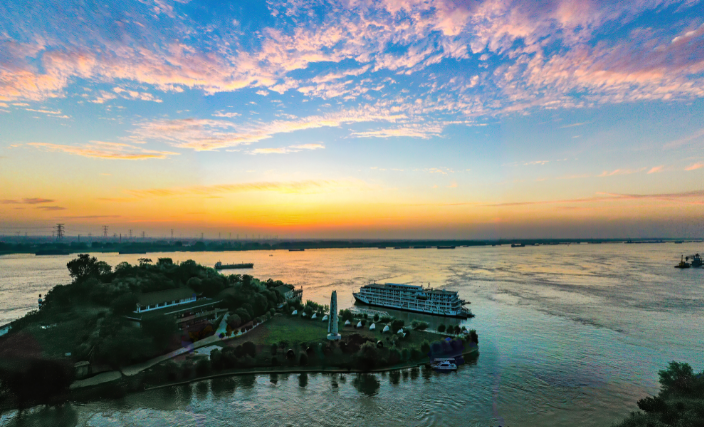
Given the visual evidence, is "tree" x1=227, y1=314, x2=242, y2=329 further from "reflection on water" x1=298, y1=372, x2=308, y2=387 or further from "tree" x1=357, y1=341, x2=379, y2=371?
"tree" x1=357, y1=341, x2=379, y2=371

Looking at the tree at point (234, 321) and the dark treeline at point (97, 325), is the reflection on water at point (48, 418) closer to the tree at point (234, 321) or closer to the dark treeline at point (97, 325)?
the dark treeline at point (97, 325)

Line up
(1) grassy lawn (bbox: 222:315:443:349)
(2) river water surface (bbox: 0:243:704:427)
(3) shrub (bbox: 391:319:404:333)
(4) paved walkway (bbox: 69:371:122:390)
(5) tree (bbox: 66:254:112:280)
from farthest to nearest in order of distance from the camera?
(5) tree (bbox: 66:254:112:280) < (3) shrub (bbox: 391:319:404:333) < (1) grassy lawn (bbox: 222:315:443:349) < (4) paved walkway (bbox: 69:371:122:390) < (2) river water surface (bbox: 0:243:704:427)

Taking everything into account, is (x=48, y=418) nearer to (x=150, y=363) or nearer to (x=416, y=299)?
(x=150, y=363)

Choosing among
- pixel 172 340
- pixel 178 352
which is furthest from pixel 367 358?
pixel 172 340

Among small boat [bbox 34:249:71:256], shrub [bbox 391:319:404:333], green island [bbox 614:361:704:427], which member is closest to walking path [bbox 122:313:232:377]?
shrub [bbox 391:319:404:333]

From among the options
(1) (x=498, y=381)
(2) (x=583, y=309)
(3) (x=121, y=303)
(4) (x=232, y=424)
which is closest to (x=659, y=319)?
(2) (x=583, y=309)

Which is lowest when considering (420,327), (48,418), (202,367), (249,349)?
(420,327)
